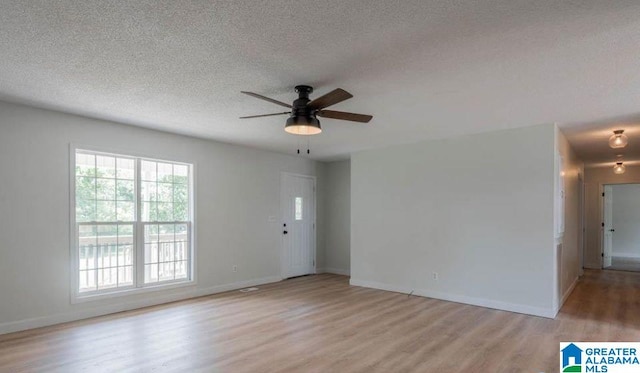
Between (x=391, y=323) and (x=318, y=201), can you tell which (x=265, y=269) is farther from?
(x=391, y=323)

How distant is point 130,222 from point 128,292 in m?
0.95

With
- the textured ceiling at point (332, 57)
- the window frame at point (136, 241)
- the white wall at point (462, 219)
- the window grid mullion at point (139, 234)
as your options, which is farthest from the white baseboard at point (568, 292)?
the window grid mullion at point (139, 234)

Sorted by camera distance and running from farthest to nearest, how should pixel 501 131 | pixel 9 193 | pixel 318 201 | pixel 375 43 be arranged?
1. pixel 318 201
2. pixel 501 131
3. pixel 9 193
4. pixel 375 43

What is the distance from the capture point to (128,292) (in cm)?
493

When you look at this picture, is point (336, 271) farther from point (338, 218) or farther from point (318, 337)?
point (318, 337)

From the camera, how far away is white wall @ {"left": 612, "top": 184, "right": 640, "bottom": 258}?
406 inches

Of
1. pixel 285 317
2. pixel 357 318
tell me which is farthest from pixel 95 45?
pixel 357 318

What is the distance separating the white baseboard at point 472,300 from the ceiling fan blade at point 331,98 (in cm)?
379

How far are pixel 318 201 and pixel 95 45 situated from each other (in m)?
5.96

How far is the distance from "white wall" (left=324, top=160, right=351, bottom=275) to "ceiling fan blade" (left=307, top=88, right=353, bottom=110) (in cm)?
481

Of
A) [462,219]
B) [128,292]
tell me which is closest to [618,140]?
[462,219]

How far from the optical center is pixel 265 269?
688 centimetres

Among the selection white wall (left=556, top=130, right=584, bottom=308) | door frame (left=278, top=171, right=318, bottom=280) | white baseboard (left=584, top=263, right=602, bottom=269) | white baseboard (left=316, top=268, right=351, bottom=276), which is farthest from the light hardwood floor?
white baseboard (left=584, top=263, right=602, bottom=269)

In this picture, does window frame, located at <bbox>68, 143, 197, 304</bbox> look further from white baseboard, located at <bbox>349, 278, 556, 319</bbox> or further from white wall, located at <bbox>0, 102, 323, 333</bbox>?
white baseboard, located at <bbox>349, 278, 556, 319</bbox>
